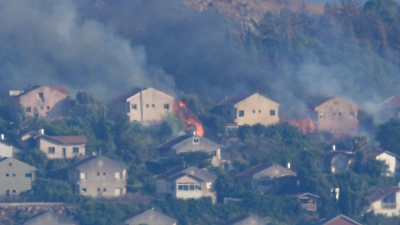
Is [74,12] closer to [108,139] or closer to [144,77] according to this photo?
[144,77]

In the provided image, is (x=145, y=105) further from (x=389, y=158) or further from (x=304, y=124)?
(x=389, y=158)

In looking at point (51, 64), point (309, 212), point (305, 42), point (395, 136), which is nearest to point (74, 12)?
point (51, 64)

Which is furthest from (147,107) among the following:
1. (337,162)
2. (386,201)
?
(386,201)

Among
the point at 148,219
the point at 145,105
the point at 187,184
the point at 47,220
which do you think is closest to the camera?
the point at 47,220

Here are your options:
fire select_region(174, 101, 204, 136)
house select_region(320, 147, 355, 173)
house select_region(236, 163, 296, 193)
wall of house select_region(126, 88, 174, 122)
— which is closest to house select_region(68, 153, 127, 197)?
house select_region(236, 163, 296, 193)

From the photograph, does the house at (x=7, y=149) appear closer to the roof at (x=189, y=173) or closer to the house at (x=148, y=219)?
the roof at (x=189, y=173)

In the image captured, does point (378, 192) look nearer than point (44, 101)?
Yes

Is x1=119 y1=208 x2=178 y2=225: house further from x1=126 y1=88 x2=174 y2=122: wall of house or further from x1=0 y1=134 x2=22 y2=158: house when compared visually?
x1=126 y1=88 x2=174 y2=122: wall of house
